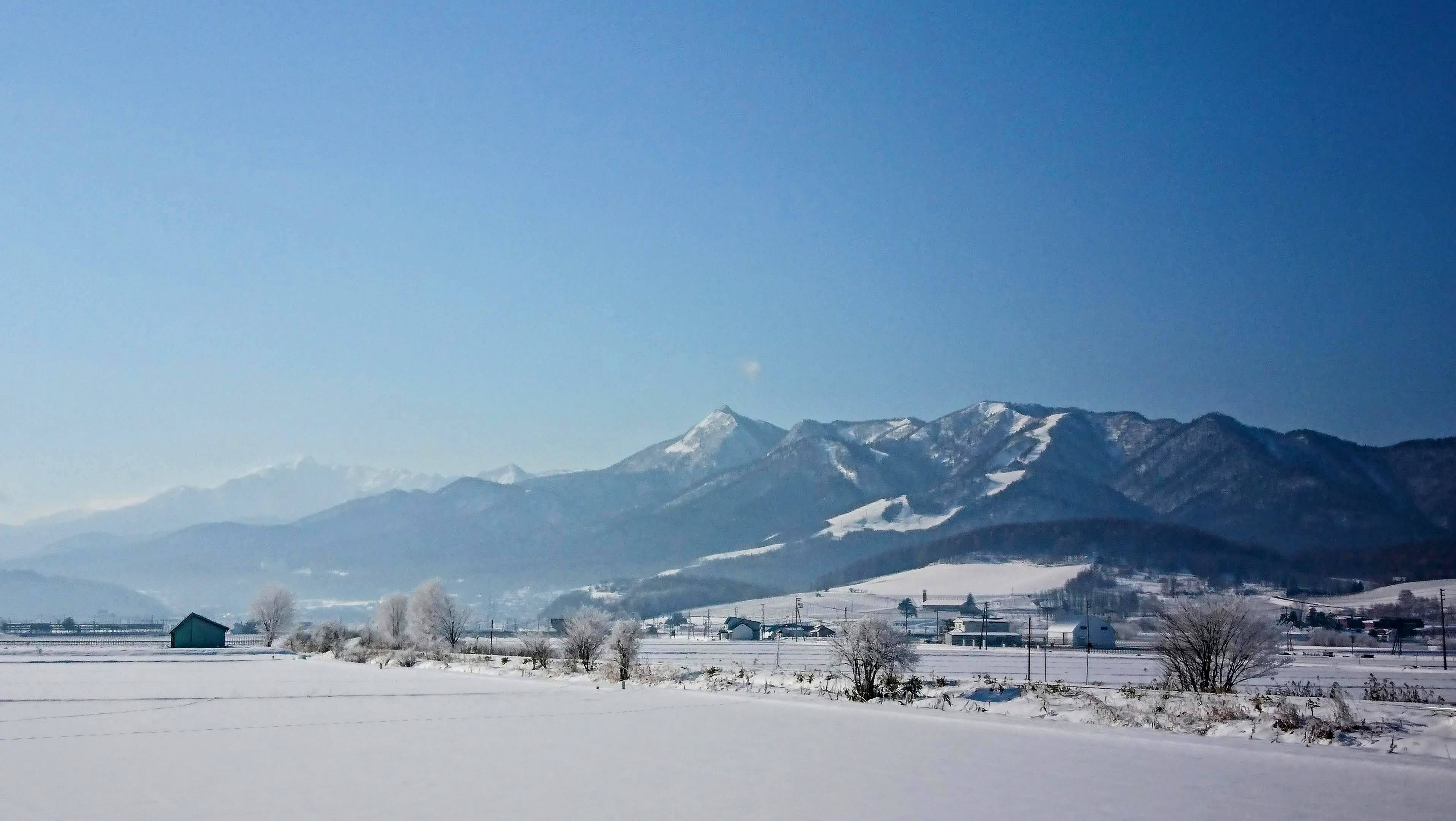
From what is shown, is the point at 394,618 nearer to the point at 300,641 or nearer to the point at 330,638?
the point at 300,641

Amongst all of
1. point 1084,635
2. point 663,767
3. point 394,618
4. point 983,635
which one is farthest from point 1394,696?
point 394,618

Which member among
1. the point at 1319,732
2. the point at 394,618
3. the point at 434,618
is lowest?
the point at 394,618

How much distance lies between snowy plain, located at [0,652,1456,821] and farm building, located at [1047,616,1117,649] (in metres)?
86.8

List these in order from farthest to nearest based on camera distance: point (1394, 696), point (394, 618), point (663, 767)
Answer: point (394, 618)
point (1394, 696)
point (663, 767)

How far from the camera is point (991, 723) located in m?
23.8

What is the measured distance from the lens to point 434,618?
105 meters

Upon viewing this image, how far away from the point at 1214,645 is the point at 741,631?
116 meters

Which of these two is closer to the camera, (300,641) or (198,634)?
(198,634)

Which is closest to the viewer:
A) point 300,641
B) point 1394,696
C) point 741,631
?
point 1394,696

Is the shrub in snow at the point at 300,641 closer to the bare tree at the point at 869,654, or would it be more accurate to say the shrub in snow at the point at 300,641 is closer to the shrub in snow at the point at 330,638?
the shrub in snow at the point at 330,638

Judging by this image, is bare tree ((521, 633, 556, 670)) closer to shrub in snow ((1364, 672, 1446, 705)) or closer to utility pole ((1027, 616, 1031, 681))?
utility pole ((1027, 616, 1031, 681))

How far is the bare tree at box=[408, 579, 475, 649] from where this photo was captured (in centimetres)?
10231

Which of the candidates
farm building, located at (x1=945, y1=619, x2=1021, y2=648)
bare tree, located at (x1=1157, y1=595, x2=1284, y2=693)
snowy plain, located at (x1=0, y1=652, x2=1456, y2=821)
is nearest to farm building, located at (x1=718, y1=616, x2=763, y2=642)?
farm building, located at (x1=945, y1=619, x2=1021, y2=648)

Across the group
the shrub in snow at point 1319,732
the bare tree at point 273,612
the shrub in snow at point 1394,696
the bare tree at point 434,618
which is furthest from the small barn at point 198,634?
the shrub in snow at point 1319,732
